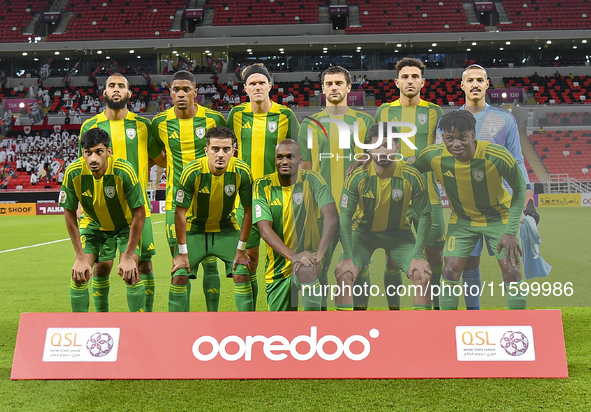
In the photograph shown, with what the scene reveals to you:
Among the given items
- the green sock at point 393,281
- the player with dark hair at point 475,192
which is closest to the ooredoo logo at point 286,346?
the green sock at point 393,281

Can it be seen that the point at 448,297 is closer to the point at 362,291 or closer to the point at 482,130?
the point at 362,291

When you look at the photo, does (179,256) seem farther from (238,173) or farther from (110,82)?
(110,82)

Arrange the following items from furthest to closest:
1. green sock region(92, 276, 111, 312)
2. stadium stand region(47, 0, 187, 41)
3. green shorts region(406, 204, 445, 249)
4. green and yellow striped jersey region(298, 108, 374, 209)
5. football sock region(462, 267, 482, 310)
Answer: stadium stand region(47, 0, 187, 41)
green sock region(92, 276, 111, 312)
green shorts region(406, 204, 445, 249)
football sock region(462, 267, 482, 310)
green and yellow striped jersey region(298, 108, 374, 209)

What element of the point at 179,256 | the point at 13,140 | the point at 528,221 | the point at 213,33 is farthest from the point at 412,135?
the point at 213,33

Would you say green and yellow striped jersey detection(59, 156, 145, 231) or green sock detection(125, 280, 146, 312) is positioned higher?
green and yellow striped jersey detection(59, 156, 145, 231)

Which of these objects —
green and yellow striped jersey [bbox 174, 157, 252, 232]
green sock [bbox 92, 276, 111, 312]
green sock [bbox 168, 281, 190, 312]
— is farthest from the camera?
green sock [bbox 92, 276, 111, 312]

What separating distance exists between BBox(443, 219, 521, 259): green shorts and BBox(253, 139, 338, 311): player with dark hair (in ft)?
2.72

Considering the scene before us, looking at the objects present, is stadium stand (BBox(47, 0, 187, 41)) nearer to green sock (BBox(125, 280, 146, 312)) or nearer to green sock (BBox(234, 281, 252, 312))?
green sock (BBox(125, 280, 146, 312))

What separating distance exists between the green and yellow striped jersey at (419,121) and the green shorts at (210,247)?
140 cm

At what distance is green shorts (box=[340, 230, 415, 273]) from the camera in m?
3.50

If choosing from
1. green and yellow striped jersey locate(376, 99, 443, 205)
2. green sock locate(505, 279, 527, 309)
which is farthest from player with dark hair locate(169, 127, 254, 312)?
green sock locate(505, 279, 527, 309)

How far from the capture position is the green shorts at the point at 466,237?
3.50 m

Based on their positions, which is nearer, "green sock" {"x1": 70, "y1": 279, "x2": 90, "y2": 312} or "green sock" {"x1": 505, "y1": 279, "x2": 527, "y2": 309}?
"green sock" {"x1": 505, "y1": 279, "x2": 527, "y2": 309}

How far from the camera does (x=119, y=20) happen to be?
104 ft
